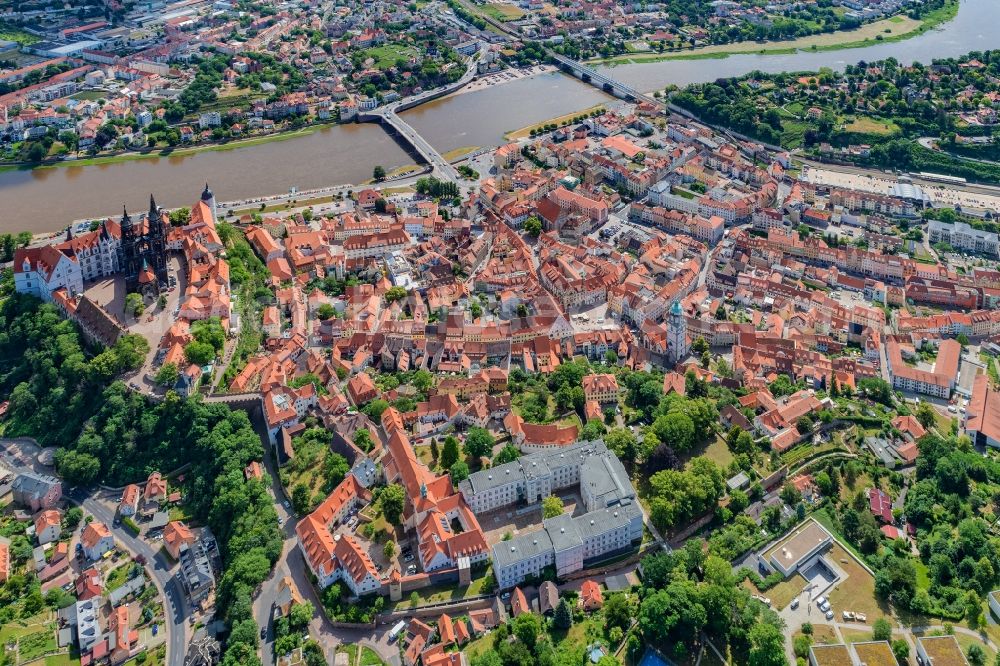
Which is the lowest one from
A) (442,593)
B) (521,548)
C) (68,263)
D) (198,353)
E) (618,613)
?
(442,593)

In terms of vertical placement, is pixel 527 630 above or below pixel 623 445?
below

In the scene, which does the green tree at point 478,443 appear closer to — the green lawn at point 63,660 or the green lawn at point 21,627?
the green lawn at point 63,660

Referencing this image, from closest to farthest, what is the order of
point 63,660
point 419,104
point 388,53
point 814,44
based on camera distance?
point 63,660
point 419,104
point 388,53
point 814,44

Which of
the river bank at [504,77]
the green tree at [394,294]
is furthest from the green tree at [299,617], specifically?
the river bank at [504,77]

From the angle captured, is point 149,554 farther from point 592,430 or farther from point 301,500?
point 592,430

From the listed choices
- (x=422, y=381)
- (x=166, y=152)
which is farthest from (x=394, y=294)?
(x=166, y=152)

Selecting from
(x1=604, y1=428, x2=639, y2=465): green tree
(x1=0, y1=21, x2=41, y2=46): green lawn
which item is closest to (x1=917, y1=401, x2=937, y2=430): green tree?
(x1=604, y1=428, x2=639, y2=465): green tree

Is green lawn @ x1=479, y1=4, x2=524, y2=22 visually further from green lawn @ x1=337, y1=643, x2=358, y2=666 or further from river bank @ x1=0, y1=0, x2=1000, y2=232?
green lawn @ x1=337, y1=643, x2=358, y2=666
